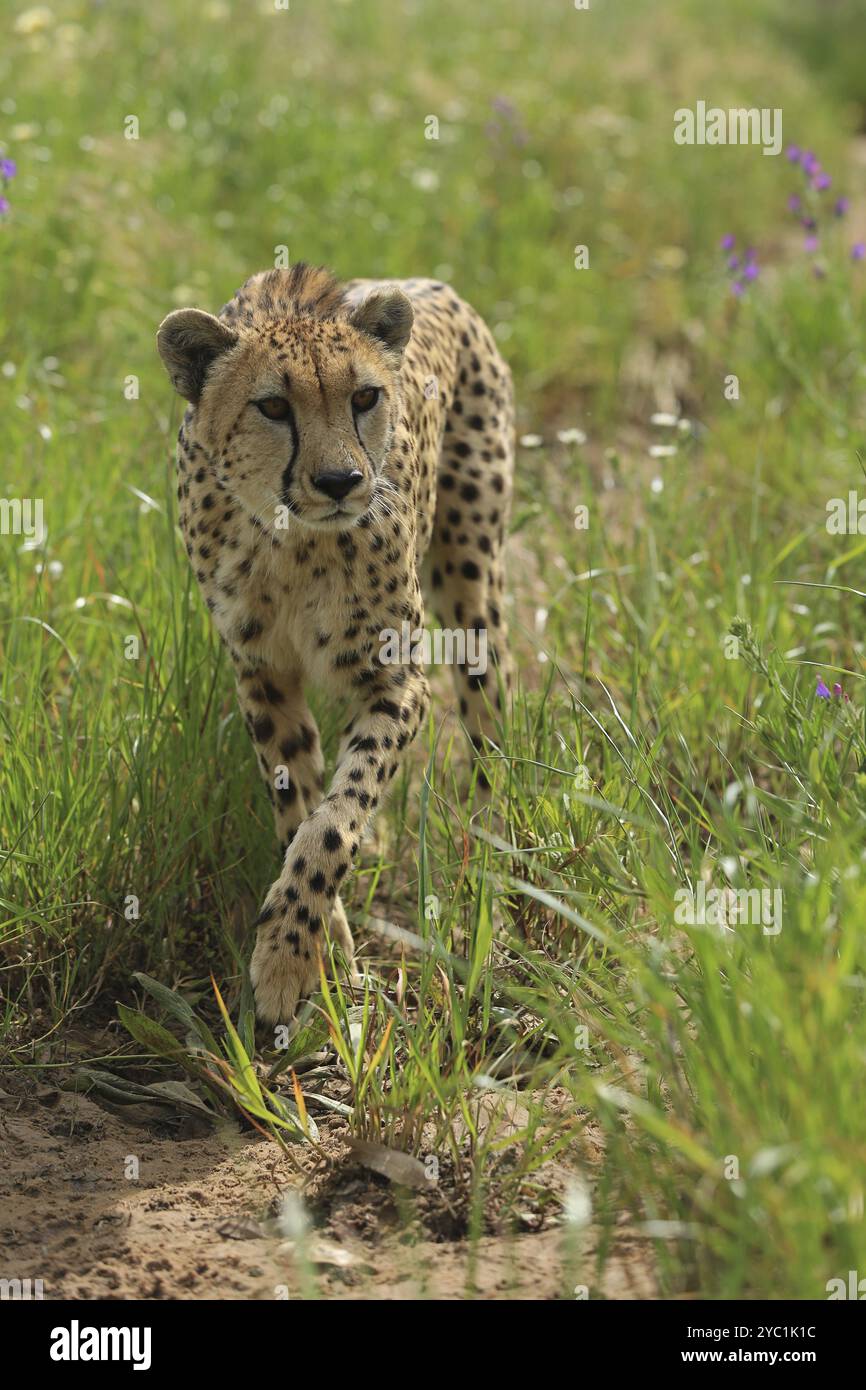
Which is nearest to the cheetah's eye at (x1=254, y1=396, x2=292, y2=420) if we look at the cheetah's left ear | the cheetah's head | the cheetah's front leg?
the cheetah's head

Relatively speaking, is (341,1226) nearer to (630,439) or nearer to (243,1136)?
(243,1136)

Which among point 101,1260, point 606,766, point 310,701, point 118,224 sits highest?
point 118,224

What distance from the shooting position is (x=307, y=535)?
3.33 meters

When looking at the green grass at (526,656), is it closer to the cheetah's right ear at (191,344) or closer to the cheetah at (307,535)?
the cheetah at (307,535)

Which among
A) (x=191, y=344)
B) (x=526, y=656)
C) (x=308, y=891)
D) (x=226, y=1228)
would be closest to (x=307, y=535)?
(x=191, y=344)

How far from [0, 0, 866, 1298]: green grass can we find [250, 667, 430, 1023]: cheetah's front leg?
12 cm

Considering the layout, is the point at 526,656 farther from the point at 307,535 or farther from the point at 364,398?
the point at 364,398

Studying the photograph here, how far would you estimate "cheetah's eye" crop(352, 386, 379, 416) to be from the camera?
3.19 m

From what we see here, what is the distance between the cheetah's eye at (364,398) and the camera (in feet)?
10.5

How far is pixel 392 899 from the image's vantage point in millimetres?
3826

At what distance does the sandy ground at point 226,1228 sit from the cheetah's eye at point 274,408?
54.8 inches

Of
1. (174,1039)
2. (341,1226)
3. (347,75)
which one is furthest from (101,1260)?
(347,75)

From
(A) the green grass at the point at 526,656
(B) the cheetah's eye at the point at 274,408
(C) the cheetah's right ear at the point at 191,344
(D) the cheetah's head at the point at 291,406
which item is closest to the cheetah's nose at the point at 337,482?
(D) the cheetah's head at the point at 291,406

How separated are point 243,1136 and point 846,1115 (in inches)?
54.0
